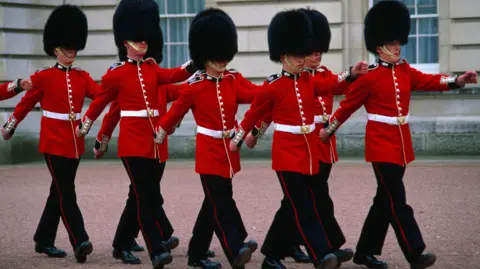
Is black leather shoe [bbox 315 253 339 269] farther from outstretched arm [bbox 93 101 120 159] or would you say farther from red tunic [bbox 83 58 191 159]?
outstretched arm [bbox 93 101 120 159]

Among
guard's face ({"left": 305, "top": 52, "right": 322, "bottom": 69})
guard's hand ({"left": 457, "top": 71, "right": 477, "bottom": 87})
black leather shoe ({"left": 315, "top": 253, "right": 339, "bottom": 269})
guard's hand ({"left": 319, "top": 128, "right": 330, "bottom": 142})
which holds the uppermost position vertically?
guard's face ({"left": 305, "top": 52, "right": 322, "bottom": 69})

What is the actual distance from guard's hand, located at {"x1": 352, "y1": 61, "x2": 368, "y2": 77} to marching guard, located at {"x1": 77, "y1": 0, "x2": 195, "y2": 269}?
1121 mm

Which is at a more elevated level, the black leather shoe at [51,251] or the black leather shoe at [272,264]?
the black leather shoe at [272,264]

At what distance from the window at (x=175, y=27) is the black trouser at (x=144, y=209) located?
24.4 ft

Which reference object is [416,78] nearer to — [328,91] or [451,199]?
[328,91]

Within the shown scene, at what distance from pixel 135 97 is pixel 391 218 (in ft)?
5.85

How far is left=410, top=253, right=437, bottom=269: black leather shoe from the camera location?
600 centimetres

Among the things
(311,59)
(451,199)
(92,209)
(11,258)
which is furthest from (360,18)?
(11,258)

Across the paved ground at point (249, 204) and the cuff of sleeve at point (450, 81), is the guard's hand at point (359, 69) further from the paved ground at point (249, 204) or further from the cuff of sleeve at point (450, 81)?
the paved ground at point (249, 204)

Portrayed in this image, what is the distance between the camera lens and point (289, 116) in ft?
20.0

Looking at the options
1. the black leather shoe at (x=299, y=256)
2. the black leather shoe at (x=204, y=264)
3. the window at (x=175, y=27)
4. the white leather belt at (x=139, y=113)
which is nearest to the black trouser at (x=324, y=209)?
the black leather shoe at (x=299, y=256)

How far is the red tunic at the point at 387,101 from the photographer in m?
6.23

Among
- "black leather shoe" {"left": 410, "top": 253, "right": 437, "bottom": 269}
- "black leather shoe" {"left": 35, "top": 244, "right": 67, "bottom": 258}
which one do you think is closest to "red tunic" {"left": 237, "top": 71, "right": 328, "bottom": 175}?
"black leather shoe" {"left": 410, "top": 253, "right": 437, "bottom": 269}

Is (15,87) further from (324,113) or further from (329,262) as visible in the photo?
(329,262)
